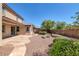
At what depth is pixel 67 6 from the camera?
1048 cm

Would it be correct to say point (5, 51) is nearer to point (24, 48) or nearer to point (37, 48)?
point (24, 48)

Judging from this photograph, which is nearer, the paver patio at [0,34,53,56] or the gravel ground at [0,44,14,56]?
the gravel ground at [0,44,14,56]

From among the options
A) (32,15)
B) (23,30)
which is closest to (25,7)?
(32,15)

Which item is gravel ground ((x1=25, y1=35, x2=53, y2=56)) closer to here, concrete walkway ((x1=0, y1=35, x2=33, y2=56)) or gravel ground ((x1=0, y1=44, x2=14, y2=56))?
concrete walkway ((x1=0, y1=35, x2=33, y2=56))

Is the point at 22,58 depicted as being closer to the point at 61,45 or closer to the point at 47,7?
the point at 61,45

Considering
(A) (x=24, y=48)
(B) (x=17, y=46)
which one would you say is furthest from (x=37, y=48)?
(B) (x=17, y=46)

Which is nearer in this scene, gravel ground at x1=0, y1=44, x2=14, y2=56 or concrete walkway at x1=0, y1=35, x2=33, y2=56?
gravel ground at x1=0, y1=44, x2=14, y2=56

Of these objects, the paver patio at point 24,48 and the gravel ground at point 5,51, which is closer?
the gravel ground at point 5,51

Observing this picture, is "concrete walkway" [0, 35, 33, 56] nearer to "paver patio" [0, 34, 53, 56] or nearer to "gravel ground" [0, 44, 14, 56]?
"paver patio" [0, 34, 53, 56]

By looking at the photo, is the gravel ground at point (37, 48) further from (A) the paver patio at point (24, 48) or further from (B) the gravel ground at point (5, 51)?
(B) the gravel ground at point (5, 51)

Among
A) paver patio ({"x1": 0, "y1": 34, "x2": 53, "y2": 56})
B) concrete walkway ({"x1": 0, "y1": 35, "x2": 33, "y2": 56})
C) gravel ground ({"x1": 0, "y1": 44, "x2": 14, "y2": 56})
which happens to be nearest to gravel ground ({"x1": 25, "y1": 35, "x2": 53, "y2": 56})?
paver patio ({"x1": 0, "y1": 34, "x2": 53, "y2": 56})

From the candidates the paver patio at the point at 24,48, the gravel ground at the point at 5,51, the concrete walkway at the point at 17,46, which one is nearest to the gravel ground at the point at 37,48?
the paver patio at the point at 24,48

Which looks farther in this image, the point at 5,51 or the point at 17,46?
the point at 17,46

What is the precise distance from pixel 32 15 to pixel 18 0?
4837 millimetres
